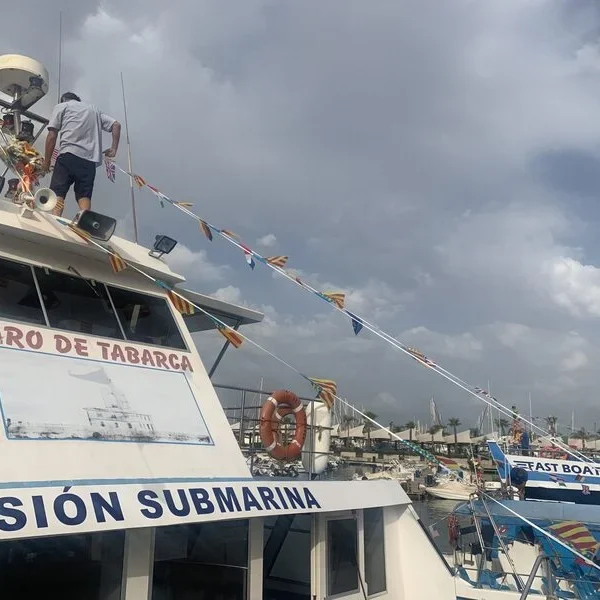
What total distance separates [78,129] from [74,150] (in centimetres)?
26

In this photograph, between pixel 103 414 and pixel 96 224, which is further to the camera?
pixel 96 224

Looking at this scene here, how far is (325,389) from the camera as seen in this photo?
660 centimetres

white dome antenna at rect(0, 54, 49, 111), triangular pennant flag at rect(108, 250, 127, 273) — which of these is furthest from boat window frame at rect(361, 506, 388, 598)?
white dome antenna at rect(0, 54, 49, 111)

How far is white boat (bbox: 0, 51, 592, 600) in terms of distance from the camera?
4.21 metres

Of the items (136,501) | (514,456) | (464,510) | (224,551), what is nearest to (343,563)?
(224,551)

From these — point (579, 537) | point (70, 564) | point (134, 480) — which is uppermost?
point (134, 480)

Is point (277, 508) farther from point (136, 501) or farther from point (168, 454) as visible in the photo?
point (136, 501)

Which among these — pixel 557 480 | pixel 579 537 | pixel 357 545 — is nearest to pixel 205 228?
pixel 357 545

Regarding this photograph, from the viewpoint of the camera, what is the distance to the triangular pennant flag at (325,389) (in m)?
6.56

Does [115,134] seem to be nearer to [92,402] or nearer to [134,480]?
[92,402]

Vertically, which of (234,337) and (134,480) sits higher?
(234,337)

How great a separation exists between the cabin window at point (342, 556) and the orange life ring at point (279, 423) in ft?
2.69

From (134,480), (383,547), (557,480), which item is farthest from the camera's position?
(557,480)

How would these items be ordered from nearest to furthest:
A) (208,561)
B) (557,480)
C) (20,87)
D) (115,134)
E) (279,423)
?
(208,561), (279,423), (115,134), (20,87), (557,480)
